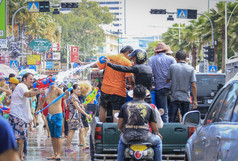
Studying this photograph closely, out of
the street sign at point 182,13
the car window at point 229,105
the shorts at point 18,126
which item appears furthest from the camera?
the street sign at point 182,13

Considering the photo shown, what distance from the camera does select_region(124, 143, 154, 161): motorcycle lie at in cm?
654

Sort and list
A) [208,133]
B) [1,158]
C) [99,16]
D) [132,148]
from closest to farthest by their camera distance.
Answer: [1,158], [208,133], [132,148], [99,16]

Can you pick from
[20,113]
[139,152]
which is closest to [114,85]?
[20,113]

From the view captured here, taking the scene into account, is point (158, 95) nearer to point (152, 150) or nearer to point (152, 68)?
point (152, 68)

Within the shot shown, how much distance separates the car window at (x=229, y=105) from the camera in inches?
Result: 193

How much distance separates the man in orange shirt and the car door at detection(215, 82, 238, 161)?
4.02m

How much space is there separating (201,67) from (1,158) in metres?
48.5

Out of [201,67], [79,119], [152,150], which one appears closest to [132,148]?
[152,150]

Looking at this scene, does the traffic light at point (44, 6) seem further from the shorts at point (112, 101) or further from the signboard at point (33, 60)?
the shorts at point (112, 101)

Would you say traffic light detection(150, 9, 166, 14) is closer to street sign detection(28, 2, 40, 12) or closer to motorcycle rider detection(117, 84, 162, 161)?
street sign detection(28, 2, 40, 12)

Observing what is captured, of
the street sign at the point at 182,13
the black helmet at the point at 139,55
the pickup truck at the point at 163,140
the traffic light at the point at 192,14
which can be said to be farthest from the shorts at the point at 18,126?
the traffic light at the point at 192,14

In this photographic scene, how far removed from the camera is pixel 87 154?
12719mm

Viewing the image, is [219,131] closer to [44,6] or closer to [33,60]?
[44,6]

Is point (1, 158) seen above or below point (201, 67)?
above
